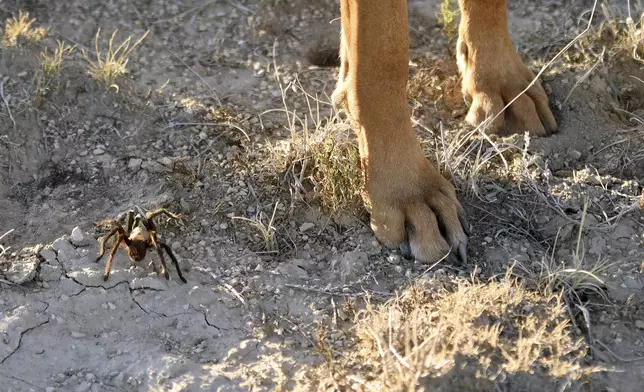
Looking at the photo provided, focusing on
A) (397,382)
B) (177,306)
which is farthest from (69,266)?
(397,382)

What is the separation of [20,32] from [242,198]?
5.08ft

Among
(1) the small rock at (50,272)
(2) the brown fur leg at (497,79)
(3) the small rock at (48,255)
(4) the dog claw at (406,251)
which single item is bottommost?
(4) the dog claw at (406,251)

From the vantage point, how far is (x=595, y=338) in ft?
10.4

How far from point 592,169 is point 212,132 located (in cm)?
171

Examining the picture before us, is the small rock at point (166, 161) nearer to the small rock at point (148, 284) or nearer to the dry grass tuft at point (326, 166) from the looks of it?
the dry grass tuft at point (326, 166)

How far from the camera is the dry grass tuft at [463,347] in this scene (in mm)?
2842

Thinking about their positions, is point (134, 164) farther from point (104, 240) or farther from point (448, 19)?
point (448, 19)

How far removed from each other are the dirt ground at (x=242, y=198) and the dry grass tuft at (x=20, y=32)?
0.17 ft

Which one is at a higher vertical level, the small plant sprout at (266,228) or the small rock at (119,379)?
the small plant sprout at (266,228)

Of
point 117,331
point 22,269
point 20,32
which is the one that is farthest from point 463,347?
point 20,32

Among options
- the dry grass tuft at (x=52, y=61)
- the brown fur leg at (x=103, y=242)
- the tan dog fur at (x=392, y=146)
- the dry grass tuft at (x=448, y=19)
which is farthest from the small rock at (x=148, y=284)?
the dry grass tuft at (x=448, y=19)

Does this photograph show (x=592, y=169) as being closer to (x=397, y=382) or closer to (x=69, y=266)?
(x=397, y=382)

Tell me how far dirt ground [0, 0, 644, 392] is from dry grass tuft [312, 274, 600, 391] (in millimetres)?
91

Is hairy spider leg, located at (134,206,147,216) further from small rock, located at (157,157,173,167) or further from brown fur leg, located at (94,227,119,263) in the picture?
small rock, located at (157,157,173,167)
